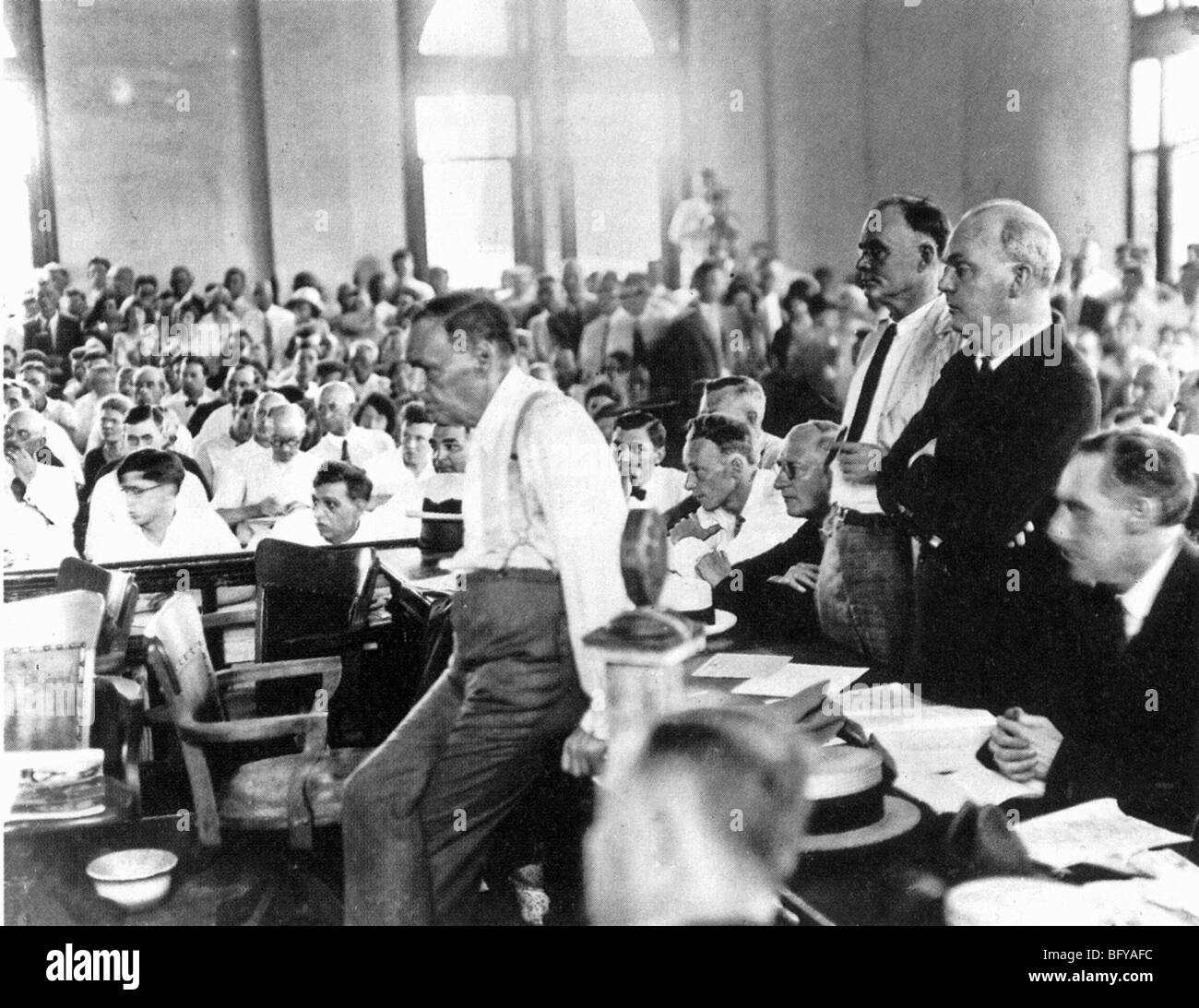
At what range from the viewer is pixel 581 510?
94.0 inches

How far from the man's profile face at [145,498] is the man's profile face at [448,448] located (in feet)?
2.45

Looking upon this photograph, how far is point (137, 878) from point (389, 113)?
2.06 metres

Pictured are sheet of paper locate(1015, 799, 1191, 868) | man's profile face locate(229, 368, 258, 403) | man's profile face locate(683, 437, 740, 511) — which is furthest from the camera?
man's profile face locate(229, 368, 258, 403)

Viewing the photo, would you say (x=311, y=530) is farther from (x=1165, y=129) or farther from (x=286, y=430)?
(x=1165, y=129)

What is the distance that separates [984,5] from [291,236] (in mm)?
1978

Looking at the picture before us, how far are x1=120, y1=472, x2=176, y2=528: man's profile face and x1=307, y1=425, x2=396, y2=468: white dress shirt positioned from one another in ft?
1.75

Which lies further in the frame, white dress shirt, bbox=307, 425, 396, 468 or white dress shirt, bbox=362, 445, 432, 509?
white dress shirt, bbox=307, 425, 396, 468

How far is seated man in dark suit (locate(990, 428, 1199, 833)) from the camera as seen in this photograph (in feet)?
7.61

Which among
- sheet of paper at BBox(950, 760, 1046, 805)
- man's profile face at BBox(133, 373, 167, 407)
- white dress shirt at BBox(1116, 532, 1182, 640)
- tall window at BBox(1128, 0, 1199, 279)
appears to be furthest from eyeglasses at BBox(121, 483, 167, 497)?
tall window at BBox(1128, 0, 1199, 279)

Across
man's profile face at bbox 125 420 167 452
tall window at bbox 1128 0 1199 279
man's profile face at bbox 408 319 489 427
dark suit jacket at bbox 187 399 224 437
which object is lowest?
man's profile face at bbox 125 420 167 452

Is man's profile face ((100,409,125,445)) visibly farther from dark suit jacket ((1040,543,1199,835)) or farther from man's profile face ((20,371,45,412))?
dark suit jacket ((1040,543,1199,835))

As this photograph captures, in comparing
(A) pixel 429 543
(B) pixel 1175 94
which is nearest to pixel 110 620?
(A) pixel 429 543
